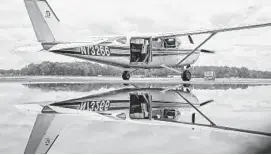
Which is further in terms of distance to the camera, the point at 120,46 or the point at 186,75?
the point at 186,75

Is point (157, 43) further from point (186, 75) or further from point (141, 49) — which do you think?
point (186, 75)

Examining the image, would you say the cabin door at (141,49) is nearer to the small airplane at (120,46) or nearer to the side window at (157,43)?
the small airplane at (120,46)

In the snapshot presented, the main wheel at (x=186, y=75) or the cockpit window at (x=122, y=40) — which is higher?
the cockpit window at (x=122, y=40)

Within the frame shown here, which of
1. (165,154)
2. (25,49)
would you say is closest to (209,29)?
(25,49)

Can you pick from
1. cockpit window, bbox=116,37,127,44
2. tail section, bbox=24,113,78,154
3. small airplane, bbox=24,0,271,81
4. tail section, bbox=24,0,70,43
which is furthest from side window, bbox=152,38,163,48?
tail section, bbox=24,113,78,154

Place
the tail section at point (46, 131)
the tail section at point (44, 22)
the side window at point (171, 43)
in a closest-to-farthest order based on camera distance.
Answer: the tail section at point (46, 131)
the tail section at point (44, 22)
the side window at point (171, 43)

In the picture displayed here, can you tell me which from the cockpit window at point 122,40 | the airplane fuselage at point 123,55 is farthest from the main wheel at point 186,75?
the cockpit window at point 122,40

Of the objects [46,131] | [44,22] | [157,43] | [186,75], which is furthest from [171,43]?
[46,131]

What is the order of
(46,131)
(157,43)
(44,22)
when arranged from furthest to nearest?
(157,43), (44,22), (46,131)
